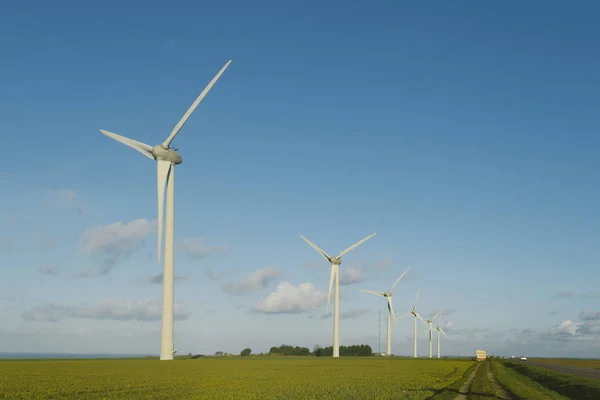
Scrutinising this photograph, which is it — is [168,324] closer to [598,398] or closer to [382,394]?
[382,394]

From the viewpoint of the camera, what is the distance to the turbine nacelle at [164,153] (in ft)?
322

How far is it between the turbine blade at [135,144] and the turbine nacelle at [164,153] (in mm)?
951

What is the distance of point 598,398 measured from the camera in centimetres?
4778

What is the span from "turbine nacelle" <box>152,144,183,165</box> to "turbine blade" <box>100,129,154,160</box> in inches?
37.4

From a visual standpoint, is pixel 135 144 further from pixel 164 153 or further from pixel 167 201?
pixel 167 201

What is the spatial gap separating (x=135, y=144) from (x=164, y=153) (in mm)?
4855

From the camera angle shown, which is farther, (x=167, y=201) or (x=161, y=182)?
(x=167, y=201)

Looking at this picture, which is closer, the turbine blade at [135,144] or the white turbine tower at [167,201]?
the turbine blade at [135,144]

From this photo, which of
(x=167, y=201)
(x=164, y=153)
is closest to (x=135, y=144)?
(x=164, y=153)

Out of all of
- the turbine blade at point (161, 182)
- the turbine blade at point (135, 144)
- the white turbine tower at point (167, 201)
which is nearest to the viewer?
the turbine blade at point (161, 182)

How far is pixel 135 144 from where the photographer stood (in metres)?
97.1

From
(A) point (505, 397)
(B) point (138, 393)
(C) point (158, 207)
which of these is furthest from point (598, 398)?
(C) point (158, 207)

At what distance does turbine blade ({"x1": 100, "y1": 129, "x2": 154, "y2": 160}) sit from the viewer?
9321cm

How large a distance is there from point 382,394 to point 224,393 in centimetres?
1262
